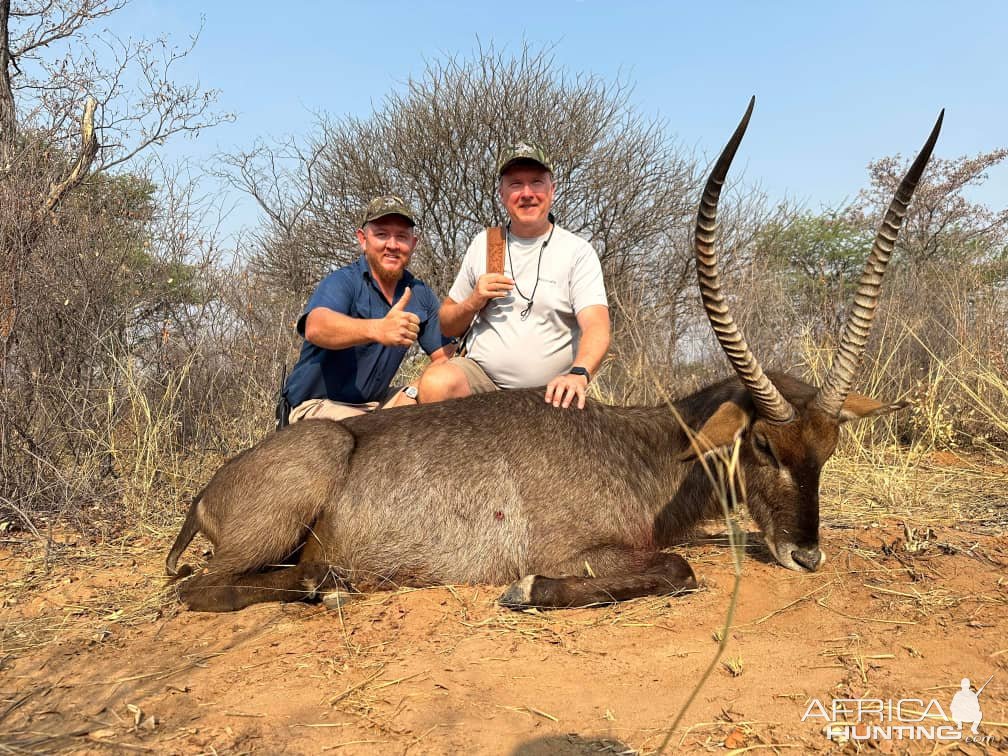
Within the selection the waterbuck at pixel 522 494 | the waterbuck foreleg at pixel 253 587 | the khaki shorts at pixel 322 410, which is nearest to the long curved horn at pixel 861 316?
the waterbuck at pixel 522 494

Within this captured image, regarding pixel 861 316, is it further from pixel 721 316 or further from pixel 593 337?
pixel 593 337

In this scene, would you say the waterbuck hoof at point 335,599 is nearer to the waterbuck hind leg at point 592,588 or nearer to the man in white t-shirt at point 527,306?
the waterbuck hind leg at point 592,588

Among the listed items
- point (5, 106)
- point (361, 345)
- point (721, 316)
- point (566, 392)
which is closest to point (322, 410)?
point (361, 345)

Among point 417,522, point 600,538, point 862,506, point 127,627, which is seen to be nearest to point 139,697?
point 127,627

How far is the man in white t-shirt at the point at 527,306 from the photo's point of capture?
4758mm

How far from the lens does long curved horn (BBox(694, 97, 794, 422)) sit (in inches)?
119

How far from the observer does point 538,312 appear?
4879 mm

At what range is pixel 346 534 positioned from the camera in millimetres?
3758

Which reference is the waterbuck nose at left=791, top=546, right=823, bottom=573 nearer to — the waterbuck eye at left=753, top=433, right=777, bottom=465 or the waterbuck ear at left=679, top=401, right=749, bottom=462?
the waterbuck eye at left=753, top=433, right=777, bottom=465

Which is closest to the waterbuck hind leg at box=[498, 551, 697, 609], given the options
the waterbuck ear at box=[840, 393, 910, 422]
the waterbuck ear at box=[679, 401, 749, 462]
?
the waterbuck ear at box=[679, 401, 749, 462]

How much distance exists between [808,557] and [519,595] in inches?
54.1

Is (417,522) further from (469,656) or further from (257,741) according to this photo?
(257,741)

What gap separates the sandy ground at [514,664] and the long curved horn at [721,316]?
33.0 inches

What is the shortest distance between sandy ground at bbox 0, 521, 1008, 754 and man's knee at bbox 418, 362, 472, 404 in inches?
55.4
